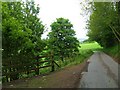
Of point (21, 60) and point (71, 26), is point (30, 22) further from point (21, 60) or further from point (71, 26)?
point (71, 26)

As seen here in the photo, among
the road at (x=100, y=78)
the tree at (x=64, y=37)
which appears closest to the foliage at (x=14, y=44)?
the road at (x=100, y=78)

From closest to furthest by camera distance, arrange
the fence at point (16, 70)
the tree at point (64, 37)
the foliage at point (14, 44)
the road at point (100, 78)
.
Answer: the road at point (100, 78) → the fence at point (16, 70) → the foliage at point (14, 44) → the tree at point (64, 37)

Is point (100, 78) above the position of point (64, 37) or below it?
below

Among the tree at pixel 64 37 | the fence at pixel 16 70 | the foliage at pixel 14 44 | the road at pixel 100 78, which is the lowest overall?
the road at pixel 100 78

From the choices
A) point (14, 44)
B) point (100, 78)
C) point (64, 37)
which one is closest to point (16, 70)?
point (14, 44)


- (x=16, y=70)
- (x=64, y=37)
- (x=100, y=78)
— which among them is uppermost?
(x=64, y=37)

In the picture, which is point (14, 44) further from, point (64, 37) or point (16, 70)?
point (64, 37)

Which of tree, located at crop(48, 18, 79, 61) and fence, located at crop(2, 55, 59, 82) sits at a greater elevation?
tree, located at crop(48, 18, 79, 61)

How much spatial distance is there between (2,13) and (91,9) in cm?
1673

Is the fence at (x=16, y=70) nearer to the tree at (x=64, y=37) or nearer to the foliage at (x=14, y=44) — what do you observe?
the foliage at (x=14, y=44)

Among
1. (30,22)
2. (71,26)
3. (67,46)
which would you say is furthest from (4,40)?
(71,26)

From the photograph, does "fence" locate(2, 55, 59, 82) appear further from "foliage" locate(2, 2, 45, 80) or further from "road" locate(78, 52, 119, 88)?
"road" locate(78, 52, 119, 88)

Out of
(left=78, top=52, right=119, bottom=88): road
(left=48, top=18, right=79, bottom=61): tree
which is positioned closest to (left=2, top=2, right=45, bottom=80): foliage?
(left=78, top=52, right=119, bottom=88): road

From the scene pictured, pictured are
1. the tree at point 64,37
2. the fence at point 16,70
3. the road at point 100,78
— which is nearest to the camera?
the road at point 100,78
